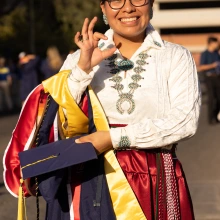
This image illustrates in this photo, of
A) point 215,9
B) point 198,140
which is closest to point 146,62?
point 198,140

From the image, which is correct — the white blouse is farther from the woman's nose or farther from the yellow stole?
the woman's nose

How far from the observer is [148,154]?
3.65 meters

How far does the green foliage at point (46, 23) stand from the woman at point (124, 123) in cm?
4773

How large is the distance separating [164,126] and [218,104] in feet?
45.0

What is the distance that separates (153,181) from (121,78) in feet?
1.62

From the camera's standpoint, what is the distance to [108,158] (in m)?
3.62

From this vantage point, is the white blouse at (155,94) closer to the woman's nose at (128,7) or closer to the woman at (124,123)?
the woman at (124,123)

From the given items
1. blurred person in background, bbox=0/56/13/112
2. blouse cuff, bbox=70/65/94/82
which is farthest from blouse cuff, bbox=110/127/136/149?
blurred person in background, bbox=0/56/13/112

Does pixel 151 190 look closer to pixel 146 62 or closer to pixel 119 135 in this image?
pixel 119 135

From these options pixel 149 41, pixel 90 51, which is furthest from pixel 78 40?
pixel 149 41

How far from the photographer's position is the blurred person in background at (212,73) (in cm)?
1669

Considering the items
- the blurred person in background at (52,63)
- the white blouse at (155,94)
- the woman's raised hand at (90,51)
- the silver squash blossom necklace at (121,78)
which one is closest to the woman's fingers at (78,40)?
the woman's raised hand at (90,51)

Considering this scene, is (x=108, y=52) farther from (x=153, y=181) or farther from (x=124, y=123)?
(x=153, y=181)

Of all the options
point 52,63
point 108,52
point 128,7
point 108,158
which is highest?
point 128,7
